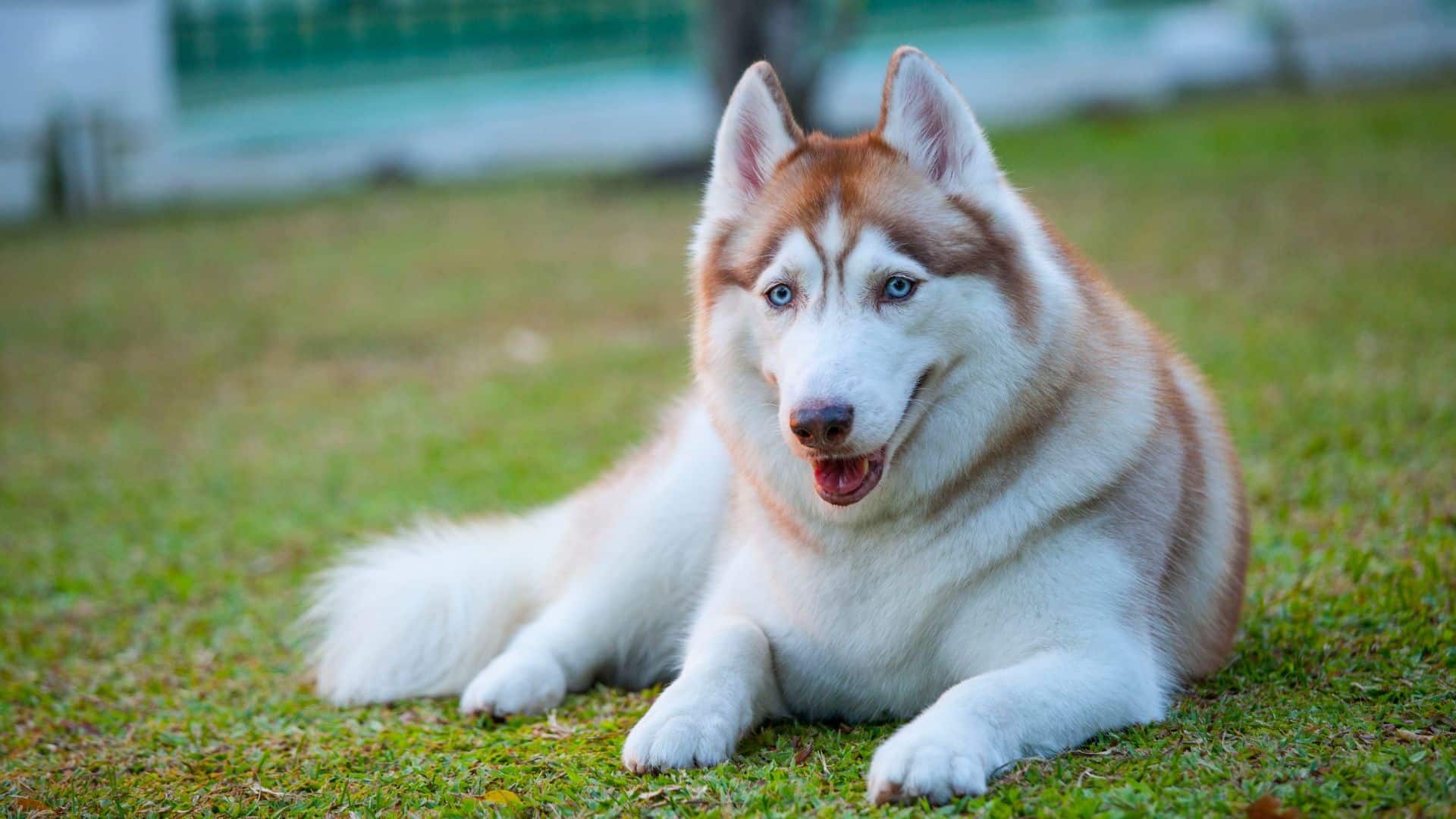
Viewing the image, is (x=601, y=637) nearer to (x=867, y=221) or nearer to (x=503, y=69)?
(x=867, y=221)

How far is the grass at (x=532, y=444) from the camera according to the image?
316cm

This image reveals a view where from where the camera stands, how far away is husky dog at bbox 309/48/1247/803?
9.86ft

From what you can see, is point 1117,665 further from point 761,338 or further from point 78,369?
point 78,369

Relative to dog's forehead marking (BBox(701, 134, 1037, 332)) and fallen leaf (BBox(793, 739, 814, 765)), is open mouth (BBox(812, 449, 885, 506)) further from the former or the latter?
fallen leaf (BBox(793, 739, 814, 765))

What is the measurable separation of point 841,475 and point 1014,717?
645mm

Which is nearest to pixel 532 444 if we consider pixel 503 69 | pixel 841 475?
pixel 841 475

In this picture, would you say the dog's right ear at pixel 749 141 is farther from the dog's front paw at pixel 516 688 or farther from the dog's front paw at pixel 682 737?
the dog's front paw at pixel 516 688

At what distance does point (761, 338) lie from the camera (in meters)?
3.25

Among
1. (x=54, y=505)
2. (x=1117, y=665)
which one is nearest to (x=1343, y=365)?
(x=1117, y=665)

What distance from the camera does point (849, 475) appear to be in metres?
3.04

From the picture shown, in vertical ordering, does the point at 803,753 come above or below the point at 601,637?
above

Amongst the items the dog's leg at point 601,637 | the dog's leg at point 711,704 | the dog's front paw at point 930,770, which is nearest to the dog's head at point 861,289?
the dog's leg at point 711,704

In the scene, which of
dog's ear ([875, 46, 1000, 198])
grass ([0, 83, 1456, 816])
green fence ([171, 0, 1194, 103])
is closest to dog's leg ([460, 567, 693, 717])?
grass ([0, 83, 1456, 816])

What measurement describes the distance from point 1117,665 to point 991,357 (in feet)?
2.48
